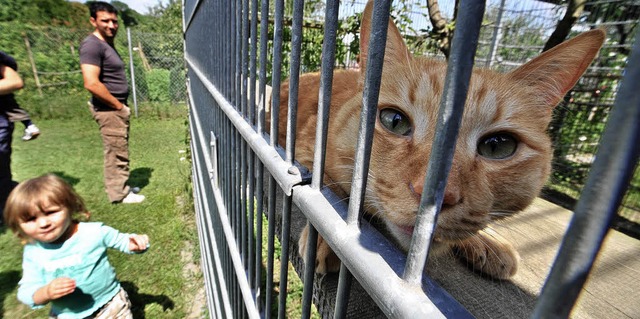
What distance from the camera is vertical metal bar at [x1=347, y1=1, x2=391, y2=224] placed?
411 mm

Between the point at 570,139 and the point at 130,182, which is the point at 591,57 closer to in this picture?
the point at 570,139

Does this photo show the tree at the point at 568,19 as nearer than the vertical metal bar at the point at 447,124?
No

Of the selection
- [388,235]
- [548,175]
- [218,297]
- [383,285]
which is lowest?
[218,297]

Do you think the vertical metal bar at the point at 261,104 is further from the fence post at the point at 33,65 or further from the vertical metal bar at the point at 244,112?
the fence post at the point at 33,65

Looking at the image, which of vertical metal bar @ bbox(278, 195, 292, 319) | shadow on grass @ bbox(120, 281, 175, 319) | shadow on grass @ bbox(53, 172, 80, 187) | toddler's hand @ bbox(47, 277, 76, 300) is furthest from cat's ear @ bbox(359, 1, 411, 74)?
shadow on grass @ bbox(53, 172, 80, 187)

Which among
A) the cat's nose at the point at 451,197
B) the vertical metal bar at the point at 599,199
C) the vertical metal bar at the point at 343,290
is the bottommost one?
the vertical metal bar at the point at 343,290

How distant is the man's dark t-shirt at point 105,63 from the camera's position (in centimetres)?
354

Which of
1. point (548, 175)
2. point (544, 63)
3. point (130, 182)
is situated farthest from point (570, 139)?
point (130, 182)

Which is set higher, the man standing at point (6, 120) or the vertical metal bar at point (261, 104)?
the vertical metal bar at point (261, 104)

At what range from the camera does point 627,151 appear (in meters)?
0.19

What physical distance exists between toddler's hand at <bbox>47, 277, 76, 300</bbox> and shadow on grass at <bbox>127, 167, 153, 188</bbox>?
372 cm

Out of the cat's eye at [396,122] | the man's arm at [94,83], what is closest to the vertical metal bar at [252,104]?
the cat's eye at [396,122]

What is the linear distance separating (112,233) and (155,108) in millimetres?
8574

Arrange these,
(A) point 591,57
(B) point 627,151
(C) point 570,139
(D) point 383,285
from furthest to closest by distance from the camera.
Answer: (C) point 570,139 → (A) point 591,57 → (D) point 383,285 → (B) point 627,151
